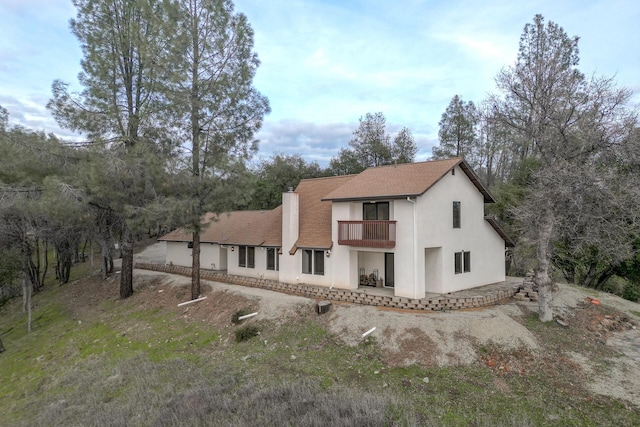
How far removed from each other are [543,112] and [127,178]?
18.1m

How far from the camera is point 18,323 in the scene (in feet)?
70.8

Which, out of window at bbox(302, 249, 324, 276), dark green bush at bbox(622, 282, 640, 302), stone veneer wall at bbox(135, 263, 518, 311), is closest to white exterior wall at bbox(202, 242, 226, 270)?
stone veneer wall at bbox(135, 263, 518, 311)

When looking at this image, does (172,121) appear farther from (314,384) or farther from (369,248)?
(314,384)

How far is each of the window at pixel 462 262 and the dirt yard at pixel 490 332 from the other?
253 cm

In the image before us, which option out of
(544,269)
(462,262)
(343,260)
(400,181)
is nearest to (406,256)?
(343,260)

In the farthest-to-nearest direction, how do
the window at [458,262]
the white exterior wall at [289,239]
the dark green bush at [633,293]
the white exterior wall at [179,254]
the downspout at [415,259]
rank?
the white exterior wall at [179,254] < the dark green bush at [633,293] < the white exterior wall at [289,239] < the window at [458,262] < the downspout at [415,259]

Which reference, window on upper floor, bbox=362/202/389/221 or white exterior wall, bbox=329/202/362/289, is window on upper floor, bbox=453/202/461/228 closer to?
window on upper floor, bbox=362/202/389/221

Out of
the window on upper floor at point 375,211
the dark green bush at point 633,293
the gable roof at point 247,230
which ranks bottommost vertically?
the dark green bush at point 633,293

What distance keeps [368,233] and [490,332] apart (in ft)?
20.8

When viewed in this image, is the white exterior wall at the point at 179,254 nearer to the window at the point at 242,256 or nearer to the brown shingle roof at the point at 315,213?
the window at the point at 242,256

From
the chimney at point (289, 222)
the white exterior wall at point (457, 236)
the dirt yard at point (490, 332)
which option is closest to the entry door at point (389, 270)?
the white exterior wall at point (457, 236)

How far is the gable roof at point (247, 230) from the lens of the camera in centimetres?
2127

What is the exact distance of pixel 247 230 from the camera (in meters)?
23.3

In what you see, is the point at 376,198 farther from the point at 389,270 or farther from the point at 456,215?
the point at 456,215
